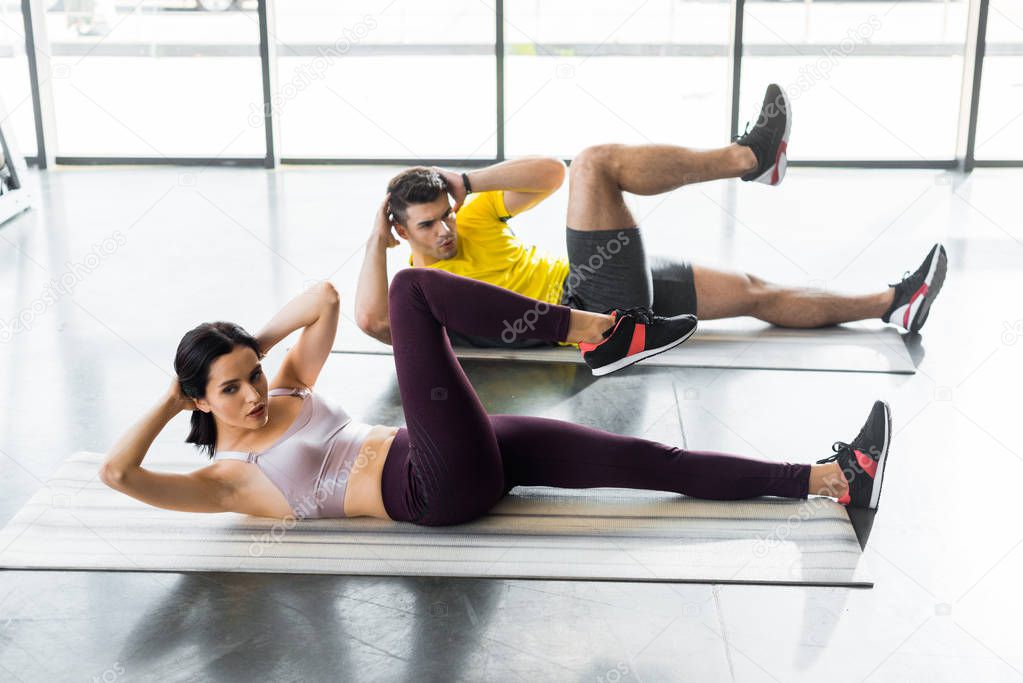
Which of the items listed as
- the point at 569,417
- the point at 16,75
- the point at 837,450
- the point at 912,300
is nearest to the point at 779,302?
the point at 912,300

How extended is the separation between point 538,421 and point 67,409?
5.59 feet

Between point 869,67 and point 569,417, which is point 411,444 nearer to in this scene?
point 569,417

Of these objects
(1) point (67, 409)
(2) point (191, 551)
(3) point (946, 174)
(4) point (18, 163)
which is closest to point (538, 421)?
(2) point (191, 551)

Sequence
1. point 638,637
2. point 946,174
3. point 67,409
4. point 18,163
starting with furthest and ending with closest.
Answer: point 946,174, point 18,163, point 67,409, point 638,637

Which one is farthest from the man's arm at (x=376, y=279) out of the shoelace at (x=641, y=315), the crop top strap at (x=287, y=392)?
the shoelace at (x=641, y=315)

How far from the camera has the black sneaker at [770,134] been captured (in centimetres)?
345

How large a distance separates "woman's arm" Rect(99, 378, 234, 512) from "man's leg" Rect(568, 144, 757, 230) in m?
1.53

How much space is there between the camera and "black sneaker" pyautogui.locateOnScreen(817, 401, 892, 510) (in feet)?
9.11

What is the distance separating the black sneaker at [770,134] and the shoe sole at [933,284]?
34.3 inches

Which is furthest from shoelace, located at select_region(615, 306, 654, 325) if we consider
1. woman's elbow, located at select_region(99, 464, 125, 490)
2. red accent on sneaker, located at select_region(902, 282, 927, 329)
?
red accent on sneaker, located at select_region(902, 282, 927, 329)

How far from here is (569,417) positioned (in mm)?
3477

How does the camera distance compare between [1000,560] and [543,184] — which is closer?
[1000,560]

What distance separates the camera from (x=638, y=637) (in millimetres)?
2346

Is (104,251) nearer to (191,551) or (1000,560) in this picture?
(191,551)
